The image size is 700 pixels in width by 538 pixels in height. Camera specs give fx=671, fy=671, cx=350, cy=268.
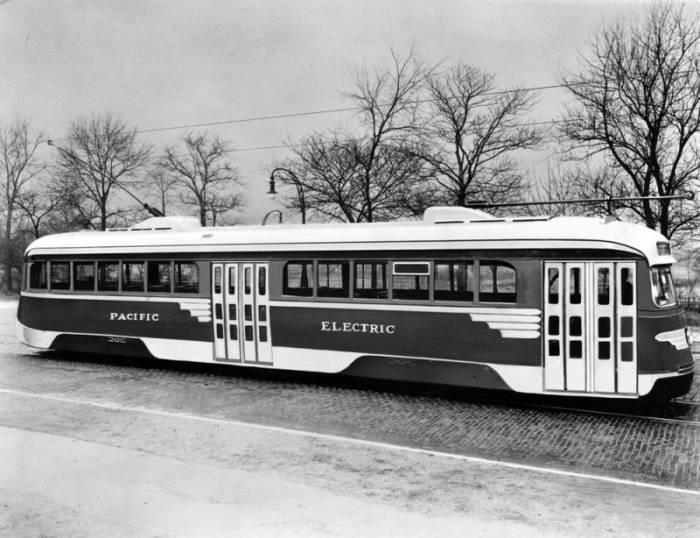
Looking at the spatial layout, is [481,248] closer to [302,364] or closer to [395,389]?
[395,389]

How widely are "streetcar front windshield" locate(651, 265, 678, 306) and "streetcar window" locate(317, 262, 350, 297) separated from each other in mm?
4544

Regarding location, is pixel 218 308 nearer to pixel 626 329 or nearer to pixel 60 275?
pixel 60 275

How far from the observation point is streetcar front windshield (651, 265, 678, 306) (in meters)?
9.10

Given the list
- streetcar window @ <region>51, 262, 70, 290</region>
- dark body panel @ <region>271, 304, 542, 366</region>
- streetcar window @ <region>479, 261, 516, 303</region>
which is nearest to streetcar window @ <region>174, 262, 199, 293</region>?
dark body panel @ <region>271, 304, 542, 366</region>

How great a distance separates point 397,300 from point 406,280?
345 mm

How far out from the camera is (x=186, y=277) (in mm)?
12414

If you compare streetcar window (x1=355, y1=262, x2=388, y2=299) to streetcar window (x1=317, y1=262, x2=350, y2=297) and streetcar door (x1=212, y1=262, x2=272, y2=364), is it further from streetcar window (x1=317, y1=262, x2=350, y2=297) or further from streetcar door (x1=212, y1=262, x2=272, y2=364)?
streetcar door (x1=212, y1=262, x2=272, y2=364)

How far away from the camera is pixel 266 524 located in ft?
17.3

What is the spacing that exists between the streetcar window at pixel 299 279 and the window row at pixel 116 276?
1888 mm

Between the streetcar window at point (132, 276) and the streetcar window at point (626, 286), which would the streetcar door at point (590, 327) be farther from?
the streetcar window at point (132, 276)

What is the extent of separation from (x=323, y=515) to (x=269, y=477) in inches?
43.2

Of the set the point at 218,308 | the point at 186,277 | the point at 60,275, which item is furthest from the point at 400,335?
the point at 60,275

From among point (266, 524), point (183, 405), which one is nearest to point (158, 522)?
point (266, 524)

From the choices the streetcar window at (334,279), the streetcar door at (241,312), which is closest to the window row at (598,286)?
the streetcar window at (334,279)
